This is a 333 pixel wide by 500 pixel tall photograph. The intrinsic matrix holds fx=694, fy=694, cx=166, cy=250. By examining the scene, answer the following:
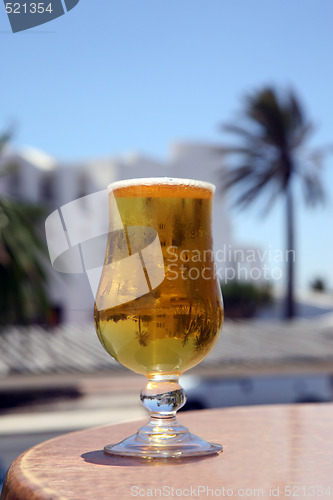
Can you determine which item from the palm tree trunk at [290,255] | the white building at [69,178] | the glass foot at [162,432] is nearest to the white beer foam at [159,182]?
the glass foot at [162,432]

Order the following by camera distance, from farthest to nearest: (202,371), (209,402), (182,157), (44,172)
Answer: (182,157) → (44,172) → (202,371) → (209,402)

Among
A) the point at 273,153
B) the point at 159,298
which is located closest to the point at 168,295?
the point at 159,298

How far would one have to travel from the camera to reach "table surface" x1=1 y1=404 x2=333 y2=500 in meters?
0.80

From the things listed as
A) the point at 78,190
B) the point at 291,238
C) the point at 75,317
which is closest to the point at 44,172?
the point at 78,190

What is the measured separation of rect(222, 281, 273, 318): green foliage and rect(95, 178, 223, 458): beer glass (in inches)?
1196

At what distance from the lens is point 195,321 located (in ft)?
3.50

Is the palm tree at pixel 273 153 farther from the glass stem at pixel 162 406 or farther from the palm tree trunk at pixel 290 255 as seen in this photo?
the glass stem at pixel 162 406

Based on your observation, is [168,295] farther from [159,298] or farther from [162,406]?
[162,406]

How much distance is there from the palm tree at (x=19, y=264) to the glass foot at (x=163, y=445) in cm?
962

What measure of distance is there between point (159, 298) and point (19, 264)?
10.1 m

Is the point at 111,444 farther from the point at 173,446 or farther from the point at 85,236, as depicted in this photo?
the point at 85,236

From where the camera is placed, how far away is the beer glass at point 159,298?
Answer: 104 centimetres

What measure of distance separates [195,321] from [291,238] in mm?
23954

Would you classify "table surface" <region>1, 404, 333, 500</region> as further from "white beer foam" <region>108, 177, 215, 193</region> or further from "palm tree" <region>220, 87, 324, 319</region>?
"palm tree" <region>220, 87, 324, 319</region>
